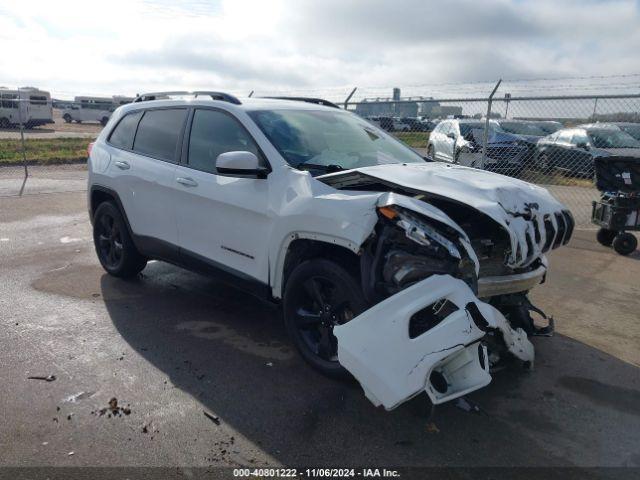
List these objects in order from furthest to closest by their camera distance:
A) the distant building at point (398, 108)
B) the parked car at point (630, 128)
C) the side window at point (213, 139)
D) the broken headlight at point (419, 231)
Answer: the parked car at point (630, 128) → the distant building at point (398, 108) → the side window at point (213, 139) → the broken headlight at point (419, 231)

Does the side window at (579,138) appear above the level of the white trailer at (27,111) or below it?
below

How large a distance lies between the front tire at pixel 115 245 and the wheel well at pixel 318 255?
2.38m

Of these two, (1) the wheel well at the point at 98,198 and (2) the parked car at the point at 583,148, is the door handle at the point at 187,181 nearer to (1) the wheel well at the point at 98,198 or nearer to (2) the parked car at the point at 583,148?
(1) the wheel well at the point at 98,198

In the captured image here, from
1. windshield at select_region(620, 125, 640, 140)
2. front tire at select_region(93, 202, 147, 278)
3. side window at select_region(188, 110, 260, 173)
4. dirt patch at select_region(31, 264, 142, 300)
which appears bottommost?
dirt patch at select_region(31, 264, 142, 300)

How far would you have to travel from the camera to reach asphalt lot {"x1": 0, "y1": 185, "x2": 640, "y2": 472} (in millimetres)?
2955

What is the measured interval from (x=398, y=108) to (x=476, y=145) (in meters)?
1.74

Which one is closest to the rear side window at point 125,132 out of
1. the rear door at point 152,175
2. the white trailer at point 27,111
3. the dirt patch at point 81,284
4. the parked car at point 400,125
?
the rear door at point 152,175

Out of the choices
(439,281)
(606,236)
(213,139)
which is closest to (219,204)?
(213,139)

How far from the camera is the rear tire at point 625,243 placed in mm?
7324

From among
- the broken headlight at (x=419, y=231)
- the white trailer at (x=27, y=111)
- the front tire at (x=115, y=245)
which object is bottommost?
the front tire at (x=115, y=245)

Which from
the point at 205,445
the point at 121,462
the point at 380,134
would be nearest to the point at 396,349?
the point at 205,445

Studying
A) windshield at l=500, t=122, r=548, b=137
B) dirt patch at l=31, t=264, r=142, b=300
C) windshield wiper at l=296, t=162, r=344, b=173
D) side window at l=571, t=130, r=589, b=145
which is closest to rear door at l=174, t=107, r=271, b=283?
windshield wiper at l=296, t=162, r=344, b=173

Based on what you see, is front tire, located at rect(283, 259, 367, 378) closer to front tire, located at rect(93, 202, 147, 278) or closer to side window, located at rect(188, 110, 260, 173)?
side window, located at rect(188, 110, 260, 173)

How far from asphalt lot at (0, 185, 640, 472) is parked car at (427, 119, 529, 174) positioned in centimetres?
574
